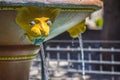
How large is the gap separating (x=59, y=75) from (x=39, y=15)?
16.2 ft

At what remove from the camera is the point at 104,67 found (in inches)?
305

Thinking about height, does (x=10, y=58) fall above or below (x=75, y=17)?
below

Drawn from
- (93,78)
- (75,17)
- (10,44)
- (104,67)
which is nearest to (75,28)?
(75,17)

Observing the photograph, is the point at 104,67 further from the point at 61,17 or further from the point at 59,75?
the point at 61,17

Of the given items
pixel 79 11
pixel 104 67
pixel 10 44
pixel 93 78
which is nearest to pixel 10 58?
pixel 10 44

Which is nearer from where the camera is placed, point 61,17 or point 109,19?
point 61,17

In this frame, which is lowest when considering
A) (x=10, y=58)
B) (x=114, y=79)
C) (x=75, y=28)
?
(x=114, y=79)

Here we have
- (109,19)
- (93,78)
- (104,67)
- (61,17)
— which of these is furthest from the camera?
(109,19)

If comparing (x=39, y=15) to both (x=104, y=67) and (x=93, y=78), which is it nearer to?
(x=93, y=78)

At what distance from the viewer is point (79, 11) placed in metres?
2.52

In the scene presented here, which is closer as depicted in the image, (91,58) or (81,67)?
(81,67)

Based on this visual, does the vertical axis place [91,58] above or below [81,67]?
above

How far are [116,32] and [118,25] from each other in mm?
175

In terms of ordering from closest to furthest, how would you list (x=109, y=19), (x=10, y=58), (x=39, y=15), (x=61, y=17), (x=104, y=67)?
(x=39, y=15) < (x=61, y=17) < (x=10, y=58) < (x=104, y=67) < (x=109, y=19)
